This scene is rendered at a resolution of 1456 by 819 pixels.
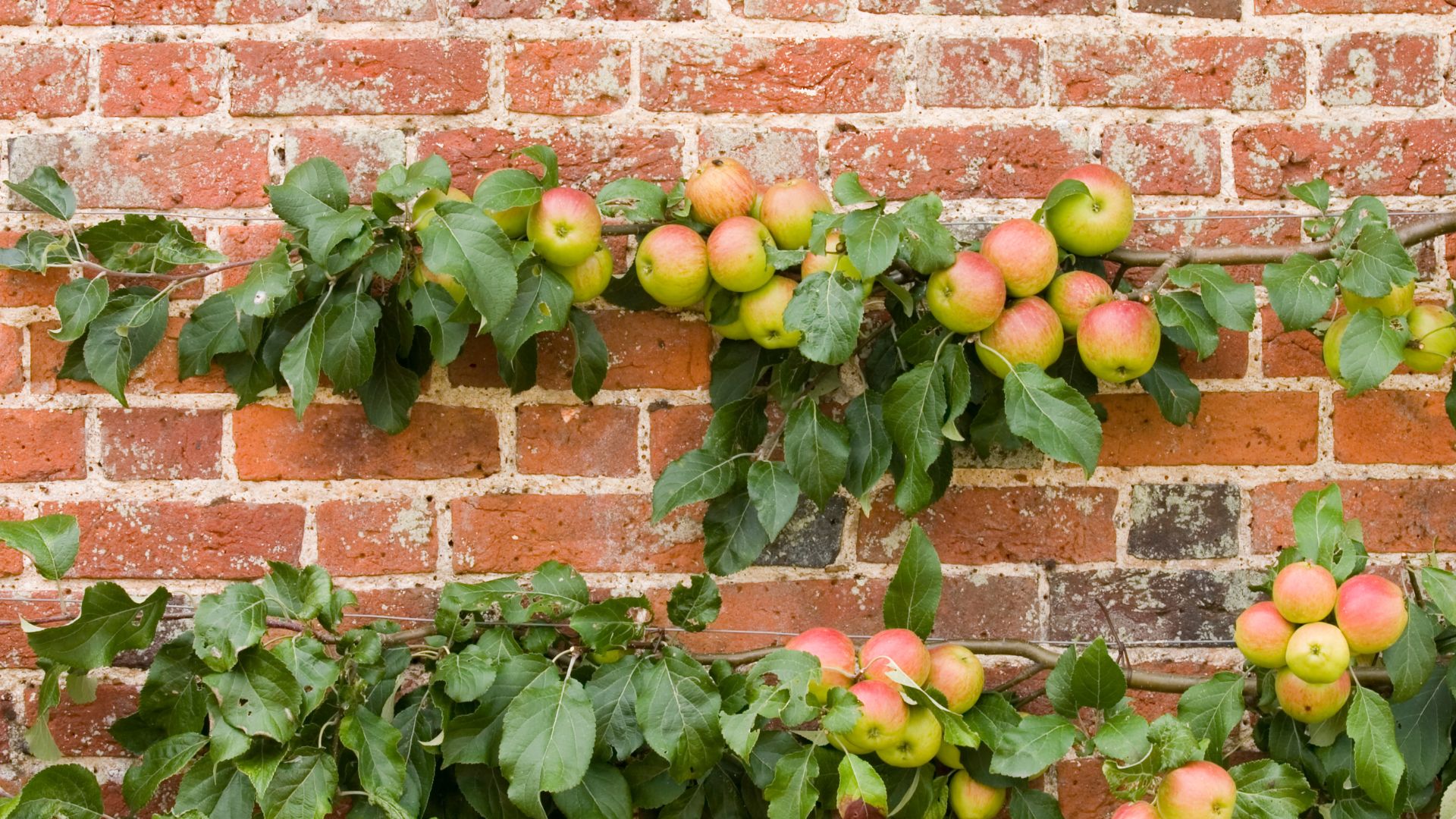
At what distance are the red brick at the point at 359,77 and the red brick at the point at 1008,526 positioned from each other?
1.92 ft

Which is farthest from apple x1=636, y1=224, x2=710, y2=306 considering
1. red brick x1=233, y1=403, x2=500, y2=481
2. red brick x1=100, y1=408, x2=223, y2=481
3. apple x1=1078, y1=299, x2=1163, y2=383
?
red brick x1=100, y1=408, x2=223, y2=481

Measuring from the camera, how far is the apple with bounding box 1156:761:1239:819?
0.93 metres

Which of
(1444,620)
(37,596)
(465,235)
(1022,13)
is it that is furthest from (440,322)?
(1444,620)

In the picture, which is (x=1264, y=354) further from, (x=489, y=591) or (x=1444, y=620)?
(x=489, y=591)

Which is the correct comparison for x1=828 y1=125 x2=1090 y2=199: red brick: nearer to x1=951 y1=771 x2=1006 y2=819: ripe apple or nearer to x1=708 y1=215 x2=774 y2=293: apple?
x1=708 y1=215 x2=774 y2=293: apple

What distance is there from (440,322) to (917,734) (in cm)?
55

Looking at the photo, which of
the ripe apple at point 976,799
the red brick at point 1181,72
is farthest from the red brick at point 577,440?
the red brick at point 1181,72

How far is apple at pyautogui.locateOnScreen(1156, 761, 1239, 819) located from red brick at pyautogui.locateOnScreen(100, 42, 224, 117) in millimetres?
1069

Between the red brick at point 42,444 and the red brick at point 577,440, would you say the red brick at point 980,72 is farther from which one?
the red brick at point 42,444

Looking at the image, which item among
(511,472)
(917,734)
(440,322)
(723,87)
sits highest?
(723,87)

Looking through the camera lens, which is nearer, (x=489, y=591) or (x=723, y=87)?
(x=489, y=591)

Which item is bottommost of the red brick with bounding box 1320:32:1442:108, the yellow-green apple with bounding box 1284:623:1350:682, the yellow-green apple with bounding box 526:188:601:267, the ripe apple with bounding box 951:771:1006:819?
the ripe apple with bounding box 951:771:1006:819

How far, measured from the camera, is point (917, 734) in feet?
3.24

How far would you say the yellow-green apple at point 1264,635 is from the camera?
98cm
